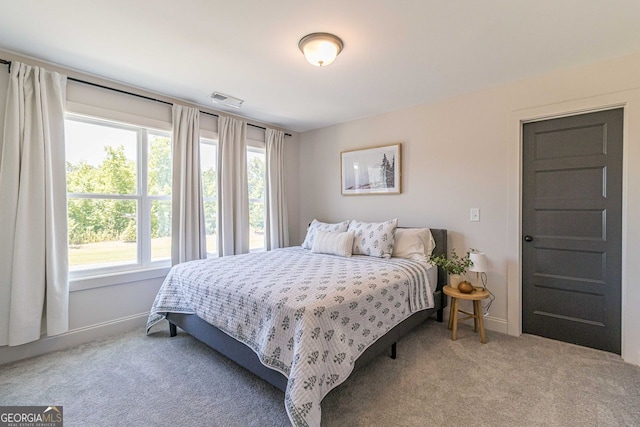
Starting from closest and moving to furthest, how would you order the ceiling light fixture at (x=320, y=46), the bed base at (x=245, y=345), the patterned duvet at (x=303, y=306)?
the patterned duvet at (x=303, y=306)
the bed base at (x=245, y=345)
the ceiling light fixture at (x=320, y=46)

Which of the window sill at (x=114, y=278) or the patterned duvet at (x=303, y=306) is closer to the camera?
the patterned duvet at (x=303, y=306)

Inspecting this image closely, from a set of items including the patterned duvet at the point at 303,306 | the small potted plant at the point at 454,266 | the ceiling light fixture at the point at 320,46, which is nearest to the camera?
the patterned duvet at the point at 303,306

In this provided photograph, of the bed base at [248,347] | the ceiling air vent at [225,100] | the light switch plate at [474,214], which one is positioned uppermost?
the ceiling air vent at [225,100]

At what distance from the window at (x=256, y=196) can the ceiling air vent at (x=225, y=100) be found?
31.2 inches

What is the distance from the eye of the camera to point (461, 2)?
162cm

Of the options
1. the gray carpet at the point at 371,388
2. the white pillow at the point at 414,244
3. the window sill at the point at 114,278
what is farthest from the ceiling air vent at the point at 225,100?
the gray carpet at the point at 371,388

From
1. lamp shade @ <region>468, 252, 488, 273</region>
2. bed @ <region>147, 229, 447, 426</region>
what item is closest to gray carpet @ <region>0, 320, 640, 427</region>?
bed @ <region>147, 229, 447, 426</region>

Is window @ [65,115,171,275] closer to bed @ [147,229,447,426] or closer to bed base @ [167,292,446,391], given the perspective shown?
bed @ [147,229,447,426]

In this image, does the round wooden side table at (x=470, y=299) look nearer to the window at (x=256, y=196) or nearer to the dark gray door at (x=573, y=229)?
the dark gray door at (x=573, y=229)

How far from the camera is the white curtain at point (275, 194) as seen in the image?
158 inches

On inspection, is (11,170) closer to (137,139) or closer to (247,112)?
(137,139)

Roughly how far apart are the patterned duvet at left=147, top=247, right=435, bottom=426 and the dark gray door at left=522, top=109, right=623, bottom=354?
105cm

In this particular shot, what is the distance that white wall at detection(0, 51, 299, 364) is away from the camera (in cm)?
234

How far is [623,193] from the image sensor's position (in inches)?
86.8
